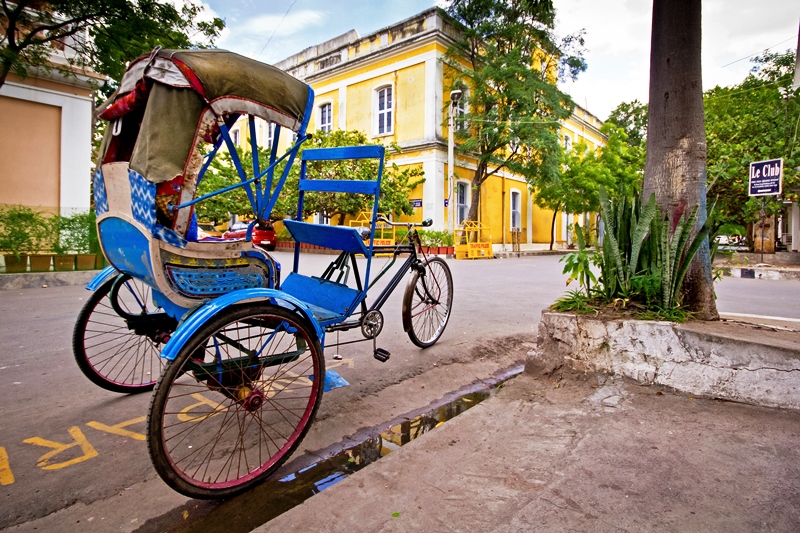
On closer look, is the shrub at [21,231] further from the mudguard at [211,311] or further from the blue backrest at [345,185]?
the mudguard at [211,311]

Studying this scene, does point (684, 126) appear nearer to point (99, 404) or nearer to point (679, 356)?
point (679, 356)

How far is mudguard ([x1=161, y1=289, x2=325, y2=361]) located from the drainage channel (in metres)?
0.68

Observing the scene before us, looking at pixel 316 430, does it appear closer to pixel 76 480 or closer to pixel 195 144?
pixel 76 480

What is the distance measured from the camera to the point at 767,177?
11664 millimetres

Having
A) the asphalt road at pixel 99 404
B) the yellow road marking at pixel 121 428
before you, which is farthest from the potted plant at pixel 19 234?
the yellow road marking at pixel 121 428

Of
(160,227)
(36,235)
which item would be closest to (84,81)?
(36,235)

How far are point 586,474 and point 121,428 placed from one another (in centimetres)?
249

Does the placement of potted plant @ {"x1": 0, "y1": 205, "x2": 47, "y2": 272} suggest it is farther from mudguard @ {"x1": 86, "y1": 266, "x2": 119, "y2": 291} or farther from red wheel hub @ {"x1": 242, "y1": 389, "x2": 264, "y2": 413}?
red wheel hub @ {"x1": 242, "y1": 389, "x2": 264, "y2": 413}

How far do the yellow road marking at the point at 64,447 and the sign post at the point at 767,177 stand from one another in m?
14.1

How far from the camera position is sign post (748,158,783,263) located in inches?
446

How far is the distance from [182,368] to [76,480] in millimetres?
718

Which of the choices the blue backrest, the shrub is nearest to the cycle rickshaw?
the blue backrest

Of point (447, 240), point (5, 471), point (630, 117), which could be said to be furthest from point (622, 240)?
point (630, 117)

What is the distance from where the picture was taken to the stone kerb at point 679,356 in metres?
2.72
